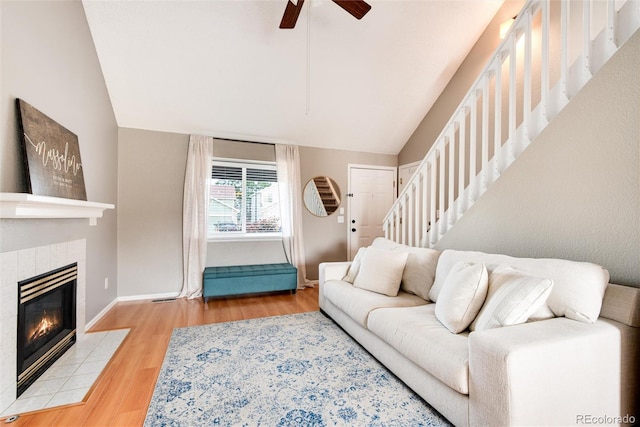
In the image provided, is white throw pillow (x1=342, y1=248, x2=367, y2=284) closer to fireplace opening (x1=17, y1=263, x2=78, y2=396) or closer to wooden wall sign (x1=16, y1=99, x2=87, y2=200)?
fireplace opening (x1=17, y1=263, x2=78, y2=396)

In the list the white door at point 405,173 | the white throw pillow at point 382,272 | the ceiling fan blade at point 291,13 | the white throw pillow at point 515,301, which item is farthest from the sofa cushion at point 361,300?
the white door at point 405,173

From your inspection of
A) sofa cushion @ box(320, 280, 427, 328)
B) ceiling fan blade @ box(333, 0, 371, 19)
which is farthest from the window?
ceiling fan blade @ box(333, 0, 371, 19)

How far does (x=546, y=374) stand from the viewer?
1131 millimetres

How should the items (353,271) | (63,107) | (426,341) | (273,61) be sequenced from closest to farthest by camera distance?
(426,341), (63,107), (353,271), (273,61)

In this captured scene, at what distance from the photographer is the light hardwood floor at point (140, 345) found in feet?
4.85

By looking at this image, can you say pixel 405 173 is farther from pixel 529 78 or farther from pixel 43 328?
pixel 43 328

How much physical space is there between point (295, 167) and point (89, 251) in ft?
8.86

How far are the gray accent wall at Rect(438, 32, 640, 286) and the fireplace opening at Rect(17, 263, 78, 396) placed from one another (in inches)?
132

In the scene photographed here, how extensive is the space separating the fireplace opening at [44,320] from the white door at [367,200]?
11.9ft

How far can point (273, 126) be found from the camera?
3.93m

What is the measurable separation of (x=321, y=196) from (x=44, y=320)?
346 centimetres

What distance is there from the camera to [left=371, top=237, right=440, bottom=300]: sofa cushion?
230 centimetres
